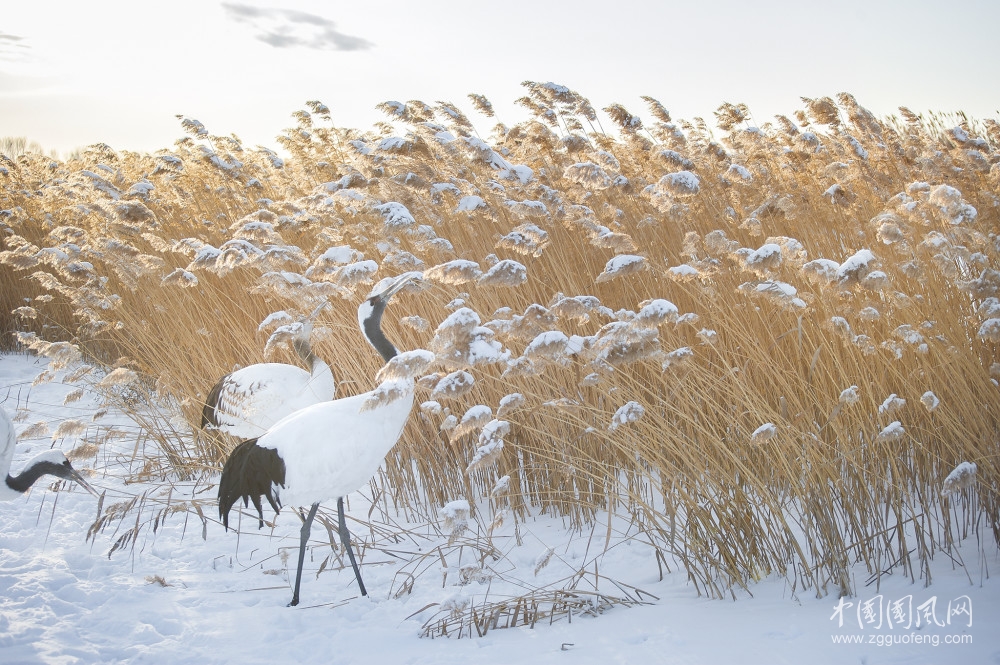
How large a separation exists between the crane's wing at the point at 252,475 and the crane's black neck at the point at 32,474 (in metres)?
1.12

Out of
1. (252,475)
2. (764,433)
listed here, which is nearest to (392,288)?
(252,475)

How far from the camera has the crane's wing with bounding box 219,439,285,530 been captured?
2.78 metres

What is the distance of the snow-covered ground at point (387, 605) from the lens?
7.04ft

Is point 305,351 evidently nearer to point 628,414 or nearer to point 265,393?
point 265,393

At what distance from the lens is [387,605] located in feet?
9.13

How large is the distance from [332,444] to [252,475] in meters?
0.34

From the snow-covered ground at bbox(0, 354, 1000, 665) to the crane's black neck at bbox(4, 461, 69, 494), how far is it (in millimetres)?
256

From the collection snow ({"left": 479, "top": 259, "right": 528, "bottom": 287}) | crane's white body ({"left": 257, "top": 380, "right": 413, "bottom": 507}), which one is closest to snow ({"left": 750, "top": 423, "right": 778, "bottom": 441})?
snow ({"left": 479, "top": 259, "right": 528, "bottom": 287})

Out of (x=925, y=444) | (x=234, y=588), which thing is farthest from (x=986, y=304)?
(x=234, y=588)

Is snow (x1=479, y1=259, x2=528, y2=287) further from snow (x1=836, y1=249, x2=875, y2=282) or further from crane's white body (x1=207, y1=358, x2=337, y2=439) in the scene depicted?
crane's white body (x1=207, y1=358, x2=337, y2=439)

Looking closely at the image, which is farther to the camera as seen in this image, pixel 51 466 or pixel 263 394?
pixel 263 394

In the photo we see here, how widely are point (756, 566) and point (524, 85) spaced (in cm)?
305

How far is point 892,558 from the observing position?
2.42m

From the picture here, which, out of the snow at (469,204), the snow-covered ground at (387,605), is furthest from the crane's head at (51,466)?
the snow at (469,204)
